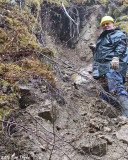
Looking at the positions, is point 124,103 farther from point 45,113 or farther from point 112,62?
point 45,113

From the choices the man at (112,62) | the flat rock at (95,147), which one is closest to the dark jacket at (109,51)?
the man at (112,62)

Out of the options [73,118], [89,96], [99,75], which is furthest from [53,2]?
[73,118]

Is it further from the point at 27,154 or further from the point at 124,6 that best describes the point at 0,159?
the point at 124,6

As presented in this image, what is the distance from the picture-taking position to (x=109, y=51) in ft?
12.2

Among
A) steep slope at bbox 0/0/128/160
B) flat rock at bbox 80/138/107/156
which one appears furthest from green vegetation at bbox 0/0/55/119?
flat rock at bbox 80/138/107/156

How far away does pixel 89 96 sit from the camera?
3.66 m

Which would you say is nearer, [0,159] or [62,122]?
[0,159]

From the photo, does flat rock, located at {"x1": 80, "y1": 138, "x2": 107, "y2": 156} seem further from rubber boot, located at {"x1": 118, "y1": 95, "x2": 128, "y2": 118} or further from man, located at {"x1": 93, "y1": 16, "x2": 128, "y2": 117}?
man, located at {"x1": 93, "y1": 16, "x2": 128, "y2": 117}

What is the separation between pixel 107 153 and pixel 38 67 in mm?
1486

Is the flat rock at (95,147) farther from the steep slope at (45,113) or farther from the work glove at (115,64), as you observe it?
the work glove at (115,64)

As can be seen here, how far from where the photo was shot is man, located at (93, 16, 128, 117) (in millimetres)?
3336

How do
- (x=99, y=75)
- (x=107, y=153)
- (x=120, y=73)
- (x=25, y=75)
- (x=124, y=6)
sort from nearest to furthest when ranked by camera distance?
(x=107, y=153) → (x=25, y=75) → (x=120, y=73) → (x=99, y=75) → (x=124, y=6)

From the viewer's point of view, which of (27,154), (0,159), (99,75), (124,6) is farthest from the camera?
(124,6)

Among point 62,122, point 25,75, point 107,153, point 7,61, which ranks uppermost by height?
point 7,61
